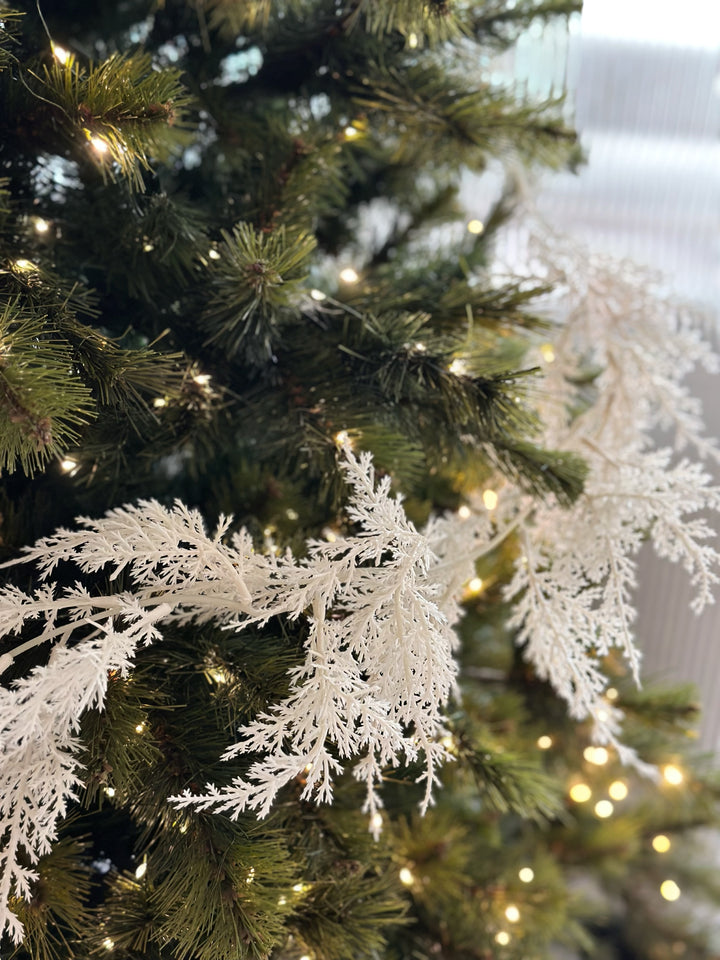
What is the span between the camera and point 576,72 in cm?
102

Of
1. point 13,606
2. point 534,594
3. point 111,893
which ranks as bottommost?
point 111,893

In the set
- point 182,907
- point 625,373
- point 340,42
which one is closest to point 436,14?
point 340,42

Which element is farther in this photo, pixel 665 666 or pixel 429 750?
pixel 665 666

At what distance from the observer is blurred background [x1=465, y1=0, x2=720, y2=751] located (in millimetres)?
959

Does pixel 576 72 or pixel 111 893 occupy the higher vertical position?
pixel 576 72

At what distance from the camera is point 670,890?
3.29ft

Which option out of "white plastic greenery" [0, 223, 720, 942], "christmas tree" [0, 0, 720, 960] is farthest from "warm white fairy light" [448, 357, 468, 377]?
"white plastic greenery" [0, 223, 720, 942]

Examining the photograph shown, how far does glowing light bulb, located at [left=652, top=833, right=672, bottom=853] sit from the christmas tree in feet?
0.77

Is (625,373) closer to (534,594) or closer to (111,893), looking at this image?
(534,594)

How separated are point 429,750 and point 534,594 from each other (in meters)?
0.19

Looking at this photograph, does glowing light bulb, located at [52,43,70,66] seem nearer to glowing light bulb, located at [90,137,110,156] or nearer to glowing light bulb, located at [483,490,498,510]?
glowing light bulb, located at [90,137,110,156]

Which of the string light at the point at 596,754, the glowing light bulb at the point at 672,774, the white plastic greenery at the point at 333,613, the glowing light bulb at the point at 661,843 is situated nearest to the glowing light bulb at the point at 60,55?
the white plastic greenery at the point at 333,613

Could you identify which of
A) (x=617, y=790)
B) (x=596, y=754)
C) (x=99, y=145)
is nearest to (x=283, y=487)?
(x=99, y=145)

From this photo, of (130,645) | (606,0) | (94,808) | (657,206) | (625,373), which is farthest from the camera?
(657,206)
